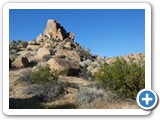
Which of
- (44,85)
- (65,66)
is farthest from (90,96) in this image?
(65,66)

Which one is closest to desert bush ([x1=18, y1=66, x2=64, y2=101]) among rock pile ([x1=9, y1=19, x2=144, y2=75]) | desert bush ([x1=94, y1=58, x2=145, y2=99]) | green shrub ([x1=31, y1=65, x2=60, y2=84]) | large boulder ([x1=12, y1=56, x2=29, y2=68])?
green shrub ([x1=31, y1=65, x2=60, y2=84])

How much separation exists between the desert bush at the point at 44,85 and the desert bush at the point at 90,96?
24.6 inches

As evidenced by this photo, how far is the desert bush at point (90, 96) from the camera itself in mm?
8195

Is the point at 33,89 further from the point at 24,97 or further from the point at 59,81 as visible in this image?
the point at 59,81

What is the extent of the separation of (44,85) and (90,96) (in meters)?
1.33

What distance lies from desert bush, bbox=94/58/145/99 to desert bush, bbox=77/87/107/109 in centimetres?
24

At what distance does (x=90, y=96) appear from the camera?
863cm

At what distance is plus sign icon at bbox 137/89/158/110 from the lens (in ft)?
21.2

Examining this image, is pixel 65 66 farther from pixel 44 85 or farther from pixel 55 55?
pixel 55 55

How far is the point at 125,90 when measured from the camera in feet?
28.4

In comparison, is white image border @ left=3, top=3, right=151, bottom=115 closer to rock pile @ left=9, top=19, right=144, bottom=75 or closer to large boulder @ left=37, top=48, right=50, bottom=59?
rock pile @ left=9, top=19, right=144, bottom=75

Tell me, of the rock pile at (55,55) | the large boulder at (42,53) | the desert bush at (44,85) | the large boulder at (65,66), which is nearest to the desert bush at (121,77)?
the rock pile at (55,55)

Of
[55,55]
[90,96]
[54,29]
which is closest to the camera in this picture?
[90,96]
